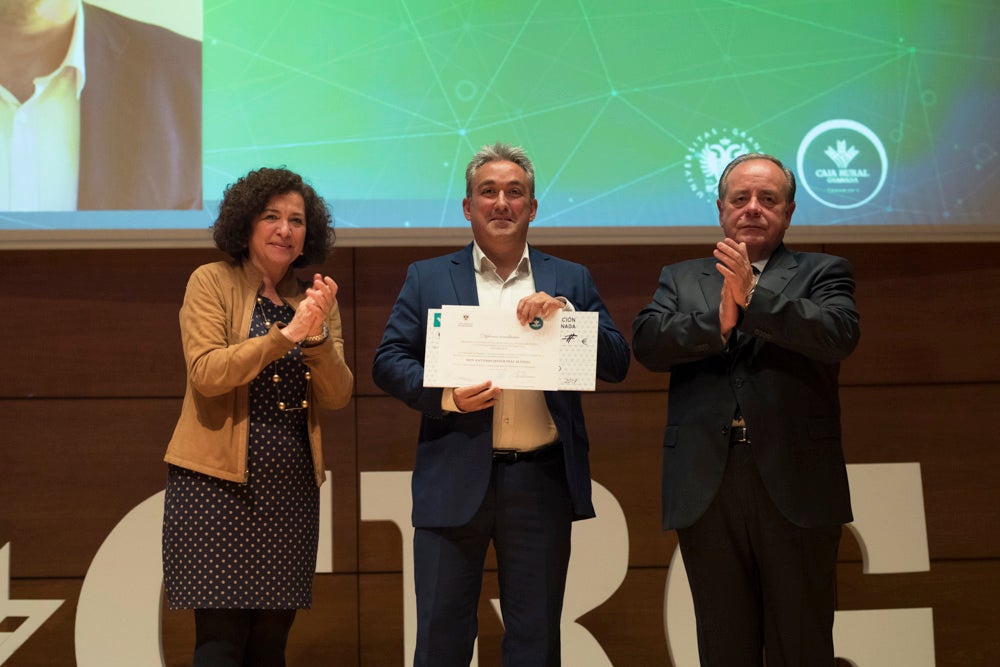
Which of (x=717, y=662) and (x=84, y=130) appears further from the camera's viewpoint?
(x=84, y=130)

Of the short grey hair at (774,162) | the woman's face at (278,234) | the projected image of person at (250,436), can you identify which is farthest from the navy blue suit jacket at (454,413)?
the short grey hair at (774,162)

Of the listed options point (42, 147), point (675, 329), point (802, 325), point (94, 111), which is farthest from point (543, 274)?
point (42, 147)

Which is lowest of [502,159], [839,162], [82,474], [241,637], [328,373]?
[241,637]

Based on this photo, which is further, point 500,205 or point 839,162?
point 839,162

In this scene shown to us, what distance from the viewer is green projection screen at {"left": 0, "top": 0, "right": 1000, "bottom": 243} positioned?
11.0ft

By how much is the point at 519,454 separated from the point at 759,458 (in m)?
0.60

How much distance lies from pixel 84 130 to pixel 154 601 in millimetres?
1727

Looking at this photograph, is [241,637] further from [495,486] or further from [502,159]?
[502,159]

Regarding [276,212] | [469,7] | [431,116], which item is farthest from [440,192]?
[276,212]

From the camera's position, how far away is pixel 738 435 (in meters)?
2.29

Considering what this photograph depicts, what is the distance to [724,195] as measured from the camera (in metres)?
2.47

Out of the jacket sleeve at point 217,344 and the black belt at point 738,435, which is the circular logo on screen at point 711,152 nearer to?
the black belt at point 738,435

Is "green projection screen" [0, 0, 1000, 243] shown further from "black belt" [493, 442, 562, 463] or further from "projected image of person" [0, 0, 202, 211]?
"black belt" [493, 442, 562, 463]

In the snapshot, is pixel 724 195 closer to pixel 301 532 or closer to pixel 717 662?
pixel 717 662
